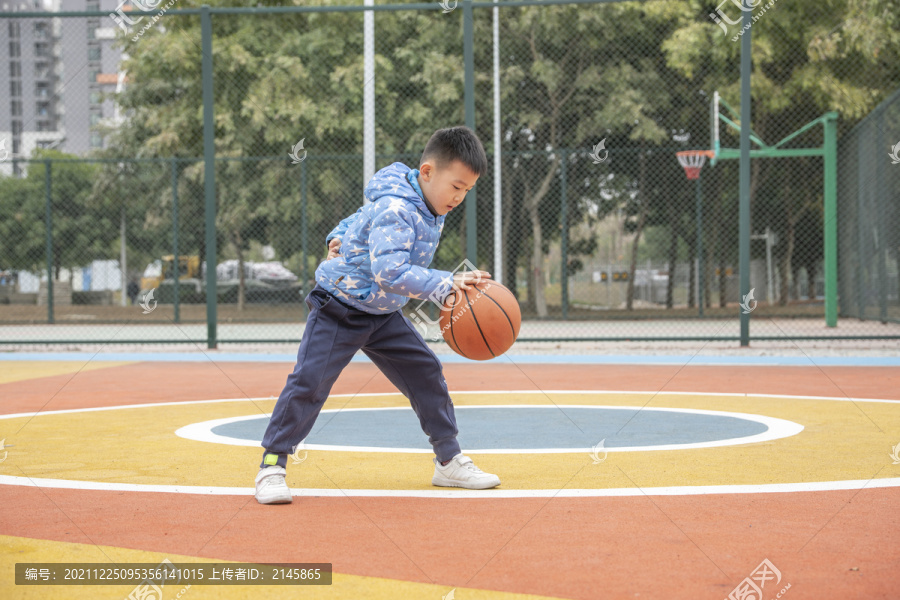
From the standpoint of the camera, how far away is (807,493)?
155 inches

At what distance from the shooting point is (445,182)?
13.0ft

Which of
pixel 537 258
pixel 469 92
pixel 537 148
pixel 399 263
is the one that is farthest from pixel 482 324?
pixel 537 148

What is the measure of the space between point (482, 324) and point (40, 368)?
7.96m

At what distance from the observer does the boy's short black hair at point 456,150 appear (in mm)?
3918

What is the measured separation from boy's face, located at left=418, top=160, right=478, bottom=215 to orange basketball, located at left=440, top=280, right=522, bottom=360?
381 millimetres

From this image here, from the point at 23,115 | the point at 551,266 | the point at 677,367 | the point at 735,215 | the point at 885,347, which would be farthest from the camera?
the point at 23,115

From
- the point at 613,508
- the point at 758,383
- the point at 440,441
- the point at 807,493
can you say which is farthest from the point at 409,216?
the point at 758,383

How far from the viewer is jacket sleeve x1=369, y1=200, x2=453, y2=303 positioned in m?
3.71

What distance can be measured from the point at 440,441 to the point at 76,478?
1.71m

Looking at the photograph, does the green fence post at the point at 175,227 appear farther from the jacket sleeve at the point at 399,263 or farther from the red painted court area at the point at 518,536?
the jacket sleeve at the point at 399,263

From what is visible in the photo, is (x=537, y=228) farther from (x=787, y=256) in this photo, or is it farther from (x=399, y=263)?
(x=399, y=263)

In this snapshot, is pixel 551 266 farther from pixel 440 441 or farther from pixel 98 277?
pixel 98 277

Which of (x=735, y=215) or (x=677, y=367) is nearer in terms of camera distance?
(x=677, y=367)

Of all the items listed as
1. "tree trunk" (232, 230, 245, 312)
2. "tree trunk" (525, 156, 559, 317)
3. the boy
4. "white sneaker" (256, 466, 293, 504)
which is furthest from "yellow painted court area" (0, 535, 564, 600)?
"tree trunk" (232, 230, 245, 312)
